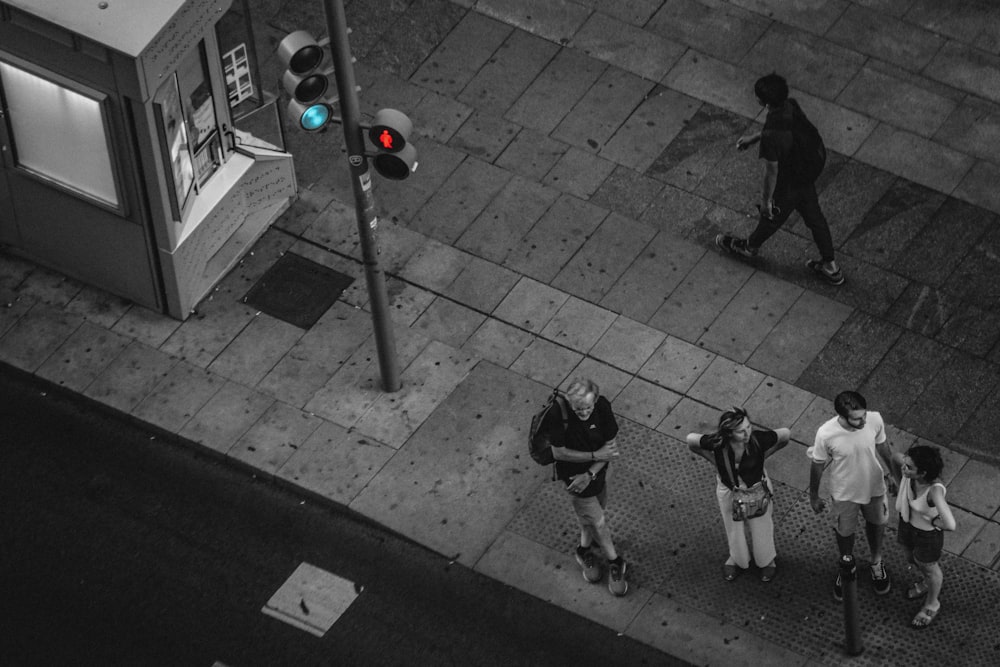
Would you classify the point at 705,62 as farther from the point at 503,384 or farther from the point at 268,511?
the point at 268,511

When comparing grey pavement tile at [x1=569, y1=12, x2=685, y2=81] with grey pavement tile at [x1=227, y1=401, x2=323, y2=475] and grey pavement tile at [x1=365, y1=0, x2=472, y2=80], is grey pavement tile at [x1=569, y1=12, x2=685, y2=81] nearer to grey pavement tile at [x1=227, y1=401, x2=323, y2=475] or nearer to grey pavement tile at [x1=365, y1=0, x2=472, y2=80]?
grey pavement tile at [x1=365, y1=0, x2=472, y2=80]

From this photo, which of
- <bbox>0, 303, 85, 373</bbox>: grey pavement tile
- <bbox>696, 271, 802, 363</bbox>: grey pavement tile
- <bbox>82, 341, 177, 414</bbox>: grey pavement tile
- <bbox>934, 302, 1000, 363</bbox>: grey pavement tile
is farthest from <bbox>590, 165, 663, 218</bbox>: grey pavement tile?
<bbox>0, 303, 85, 373</bbox>: grey pavement tile

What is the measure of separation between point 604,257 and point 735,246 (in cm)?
110

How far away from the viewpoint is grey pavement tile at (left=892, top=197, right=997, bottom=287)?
15.4m

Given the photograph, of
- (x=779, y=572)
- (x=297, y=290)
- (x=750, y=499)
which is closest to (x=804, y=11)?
(x=297, y=290)

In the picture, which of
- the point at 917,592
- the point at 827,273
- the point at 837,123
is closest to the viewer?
the point at 917,592

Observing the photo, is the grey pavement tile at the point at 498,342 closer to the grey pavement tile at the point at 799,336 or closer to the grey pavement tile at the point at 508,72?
the grey pavement tile at the point at 799,336

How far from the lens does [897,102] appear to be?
16.9m

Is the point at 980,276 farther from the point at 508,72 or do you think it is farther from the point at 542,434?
the point at 542,434

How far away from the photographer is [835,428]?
12.0 m

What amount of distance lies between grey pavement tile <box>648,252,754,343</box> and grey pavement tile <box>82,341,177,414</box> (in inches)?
158

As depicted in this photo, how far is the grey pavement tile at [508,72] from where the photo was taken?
16.9m

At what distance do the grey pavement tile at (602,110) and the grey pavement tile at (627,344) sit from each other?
2.18m

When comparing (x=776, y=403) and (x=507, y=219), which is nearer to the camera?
(x=776, y=403)
